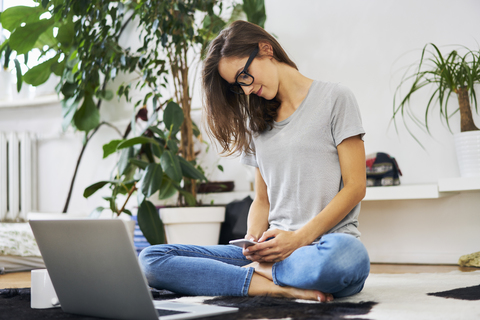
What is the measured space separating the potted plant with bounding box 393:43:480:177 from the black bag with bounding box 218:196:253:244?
0.87 meters

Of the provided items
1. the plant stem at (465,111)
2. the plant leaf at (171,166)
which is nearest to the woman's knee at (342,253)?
the plant leaf at (171,166)

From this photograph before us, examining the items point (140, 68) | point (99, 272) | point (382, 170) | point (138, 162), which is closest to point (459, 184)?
point (382, 170)

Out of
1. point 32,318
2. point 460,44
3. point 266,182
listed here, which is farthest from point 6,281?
point 460,44

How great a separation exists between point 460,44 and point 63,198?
277 centimetres

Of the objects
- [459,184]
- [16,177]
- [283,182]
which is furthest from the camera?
[16,177]

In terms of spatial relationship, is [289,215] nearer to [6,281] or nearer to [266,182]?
[266,182]

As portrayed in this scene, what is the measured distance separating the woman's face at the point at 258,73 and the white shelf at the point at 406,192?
972 millimetres

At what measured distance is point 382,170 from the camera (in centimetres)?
217

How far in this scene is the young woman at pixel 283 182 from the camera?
44.1 inches

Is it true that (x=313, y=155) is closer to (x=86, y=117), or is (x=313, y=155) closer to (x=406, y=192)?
(x=406, y=192)

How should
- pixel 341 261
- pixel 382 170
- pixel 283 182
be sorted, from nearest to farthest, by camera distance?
pixel 341 261
pixel 283 182
pixel 382 170

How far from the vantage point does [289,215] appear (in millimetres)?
1283

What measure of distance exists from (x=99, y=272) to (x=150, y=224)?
1396mm

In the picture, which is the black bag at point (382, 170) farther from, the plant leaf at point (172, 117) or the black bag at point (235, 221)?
the plant leaf at point (172, 117)
